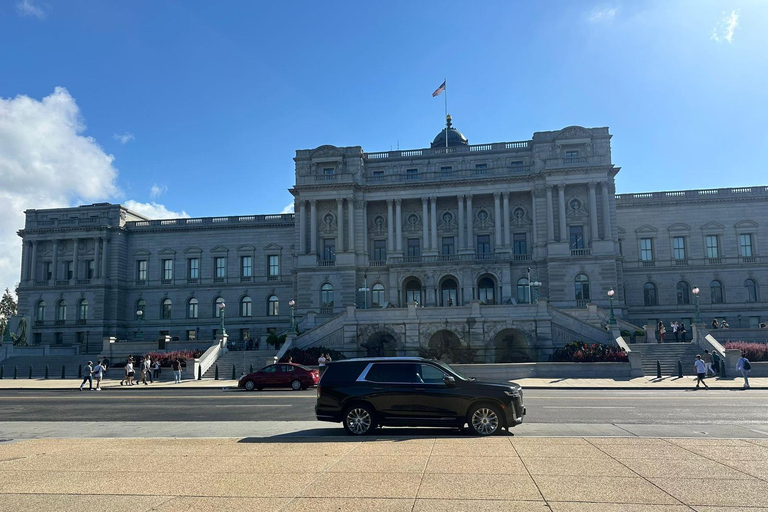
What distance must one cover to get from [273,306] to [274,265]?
4.74 metres

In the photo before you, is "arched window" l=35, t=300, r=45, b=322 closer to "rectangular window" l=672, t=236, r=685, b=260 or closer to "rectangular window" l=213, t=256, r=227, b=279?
"rectangular window" l=213, t=256, r=227, b=279

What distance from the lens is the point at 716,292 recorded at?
60.9 metres

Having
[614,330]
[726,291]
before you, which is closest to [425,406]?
[614,330]

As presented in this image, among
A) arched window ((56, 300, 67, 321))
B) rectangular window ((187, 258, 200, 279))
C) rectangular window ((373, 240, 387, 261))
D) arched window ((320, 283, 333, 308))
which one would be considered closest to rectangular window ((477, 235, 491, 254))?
rectangular window ((373, 240, 387, 261))

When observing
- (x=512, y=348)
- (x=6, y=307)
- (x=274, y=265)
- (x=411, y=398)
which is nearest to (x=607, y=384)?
(x=512, y=348)

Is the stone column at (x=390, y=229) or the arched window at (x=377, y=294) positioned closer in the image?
the arched window at (x=377, y=294)

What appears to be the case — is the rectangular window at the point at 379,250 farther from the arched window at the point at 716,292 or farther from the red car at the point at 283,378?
the arched window at the point at 716,292

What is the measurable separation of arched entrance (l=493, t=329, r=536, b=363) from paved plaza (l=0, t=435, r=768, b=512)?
32.5m

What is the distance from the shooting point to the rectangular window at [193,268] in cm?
7200

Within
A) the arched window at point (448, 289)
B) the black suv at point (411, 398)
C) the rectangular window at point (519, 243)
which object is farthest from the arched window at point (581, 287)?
the black suv at point (411, 398)

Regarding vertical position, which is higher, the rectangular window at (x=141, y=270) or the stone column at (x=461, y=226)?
the stone column at (x=461, y=226)

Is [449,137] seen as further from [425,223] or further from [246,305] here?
[246,305]

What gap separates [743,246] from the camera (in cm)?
Result: 6162

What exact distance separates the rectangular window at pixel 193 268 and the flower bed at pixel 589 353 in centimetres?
4614
